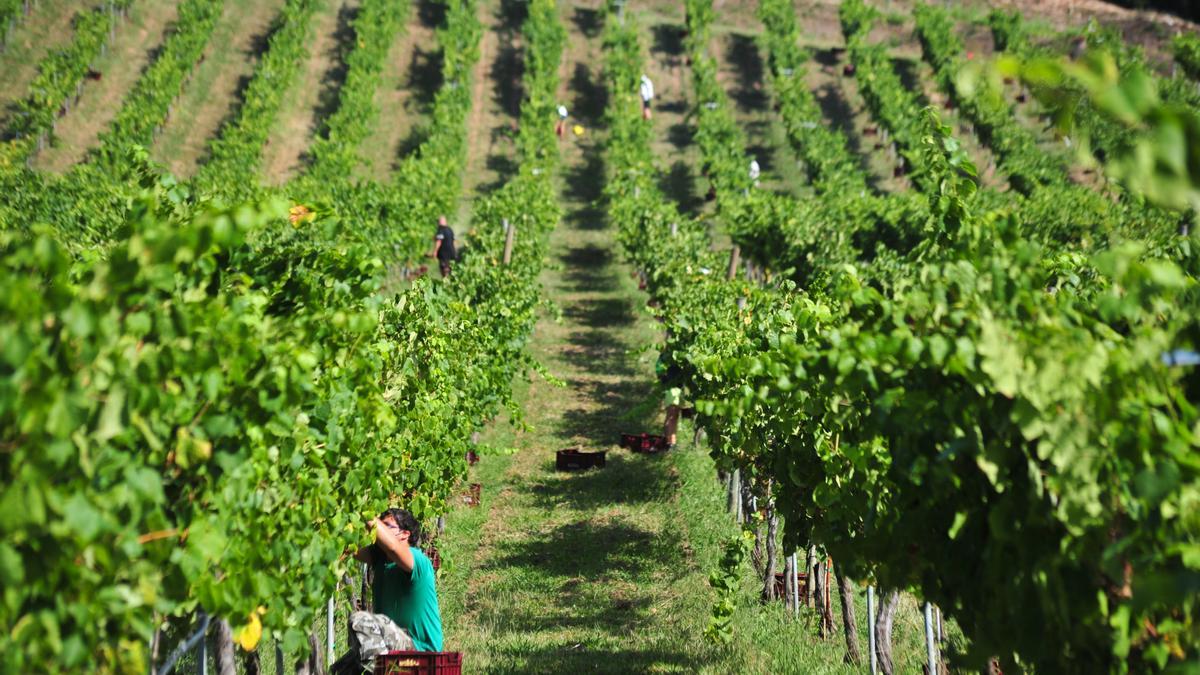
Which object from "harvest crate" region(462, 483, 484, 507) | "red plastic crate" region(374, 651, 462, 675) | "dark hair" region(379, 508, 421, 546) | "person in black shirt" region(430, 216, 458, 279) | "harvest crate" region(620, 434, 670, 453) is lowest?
"red plastic crate" region(374, 651, 462, 675)

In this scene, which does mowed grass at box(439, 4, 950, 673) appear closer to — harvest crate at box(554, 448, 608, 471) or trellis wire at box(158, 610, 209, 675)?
harvest crate at box(554, 448, 608, 471)

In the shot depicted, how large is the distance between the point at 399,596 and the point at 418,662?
0.58 metres

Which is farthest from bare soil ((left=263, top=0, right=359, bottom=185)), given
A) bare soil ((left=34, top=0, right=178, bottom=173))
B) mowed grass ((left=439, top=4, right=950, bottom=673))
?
mowed grass ((left=439, top=4, right=950, bottom=673))

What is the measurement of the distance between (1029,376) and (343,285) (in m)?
2.91

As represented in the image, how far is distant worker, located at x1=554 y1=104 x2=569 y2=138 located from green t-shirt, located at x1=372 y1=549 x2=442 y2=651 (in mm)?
30047

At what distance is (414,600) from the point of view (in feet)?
18.3

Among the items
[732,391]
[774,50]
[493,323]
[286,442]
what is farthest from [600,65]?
[286,442]

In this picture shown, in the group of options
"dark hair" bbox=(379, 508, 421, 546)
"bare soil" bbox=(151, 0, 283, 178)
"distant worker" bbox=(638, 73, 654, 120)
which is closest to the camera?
"dark hair" bbox=(379, 508, 421, 546)

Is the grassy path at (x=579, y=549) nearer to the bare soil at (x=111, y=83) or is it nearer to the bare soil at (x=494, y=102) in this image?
the bare soil at (x=494, y=102)

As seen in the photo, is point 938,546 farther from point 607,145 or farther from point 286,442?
point 607,145

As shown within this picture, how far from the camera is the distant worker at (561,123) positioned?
1373 inches

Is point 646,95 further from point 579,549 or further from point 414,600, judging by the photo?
point 414,600

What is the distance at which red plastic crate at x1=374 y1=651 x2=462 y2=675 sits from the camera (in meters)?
5.04

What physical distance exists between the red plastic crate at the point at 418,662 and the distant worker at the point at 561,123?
101ft
